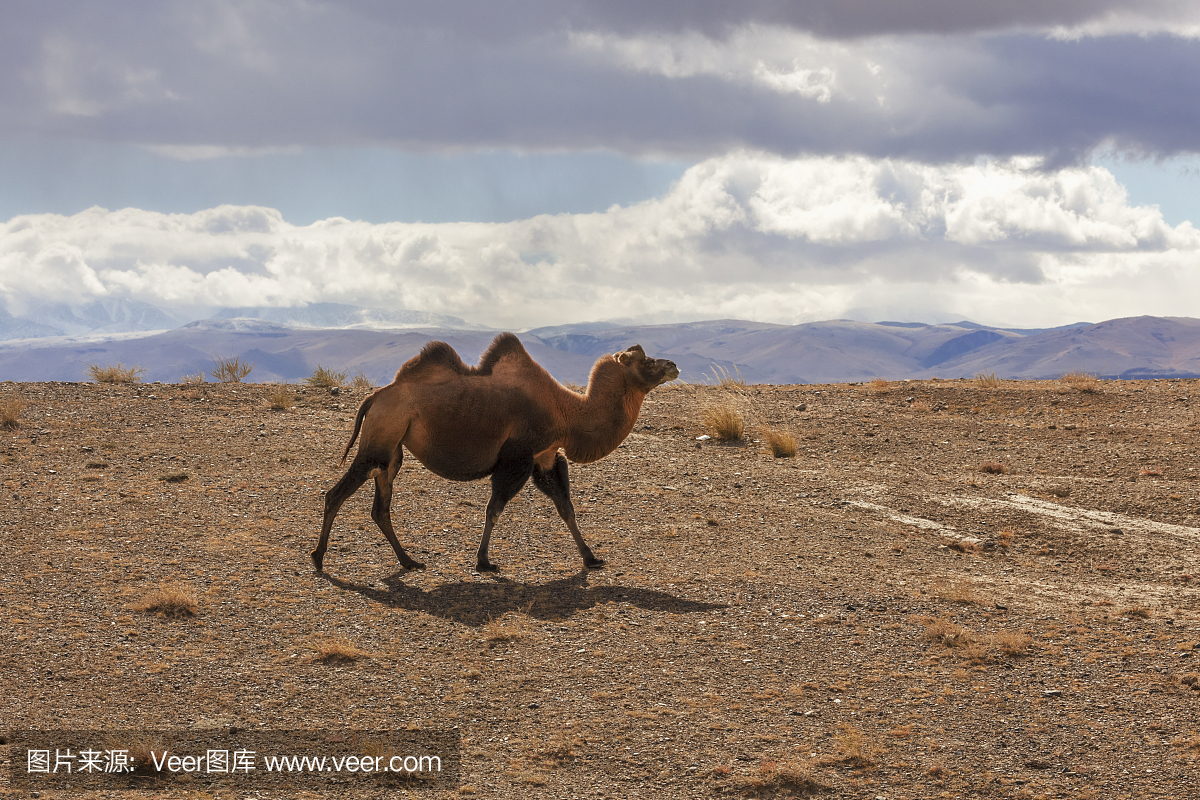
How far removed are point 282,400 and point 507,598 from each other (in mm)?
11830

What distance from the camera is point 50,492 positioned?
11.9 metres

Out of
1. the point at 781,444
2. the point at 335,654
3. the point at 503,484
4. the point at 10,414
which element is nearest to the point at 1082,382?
the point at 781,444

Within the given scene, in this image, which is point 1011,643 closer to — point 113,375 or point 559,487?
point 559,487

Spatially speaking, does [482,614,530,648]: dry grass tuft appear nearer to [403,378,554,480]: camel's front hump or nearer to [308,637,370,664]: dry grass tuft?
[308,637,370,664]: dry grass tuft

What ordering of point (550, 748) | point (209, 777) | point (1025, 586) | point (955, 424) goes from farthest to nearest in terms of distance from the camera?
point (955, 424)
point (1025, 586)
point (550, 748)
point (209, 777)

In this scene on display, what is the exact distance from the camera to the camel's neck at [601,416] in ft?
32.6

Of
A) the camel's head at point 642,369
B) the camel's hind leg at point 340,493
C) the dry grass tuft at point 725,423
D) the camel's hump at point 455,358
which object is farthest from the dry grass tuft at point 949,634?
the dry grass tuft at point 725,423

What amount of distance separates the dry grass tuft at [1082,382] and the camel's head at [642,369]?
49.8 feet

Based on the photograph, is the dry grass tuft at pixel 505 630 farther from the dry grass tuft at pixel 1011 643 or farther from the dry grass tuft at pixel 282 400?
the dry grass tuft at pixel 282 400

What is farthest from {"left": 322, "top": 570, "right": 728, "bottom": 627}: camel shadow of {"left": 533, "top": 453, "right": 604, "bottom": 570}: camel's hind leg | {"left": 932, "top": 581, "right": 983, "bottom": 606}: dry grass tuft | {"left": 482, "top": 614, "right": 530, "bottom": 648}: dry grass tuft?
{"left": 932, "top": 581, "right": 983, "bottom": 606}: dry grass tuft

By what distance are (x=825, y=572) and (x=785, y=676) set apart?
10.2 feet

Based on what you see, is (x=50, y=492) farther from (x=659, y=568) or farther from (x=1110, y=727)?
(x=1110, y=727)

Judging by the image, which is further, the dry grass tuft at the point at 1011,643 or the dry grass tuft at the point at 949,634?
the dry grass tuft at the point at 949,634

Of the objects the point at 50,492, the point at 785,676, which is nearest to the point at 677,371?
the point at 785,676
